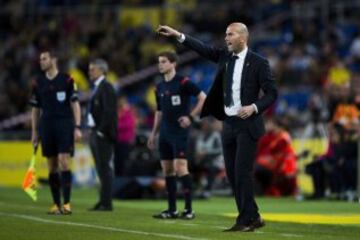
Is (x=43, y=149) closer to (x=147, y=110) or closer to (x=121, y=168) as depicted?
(x=121, y=168)

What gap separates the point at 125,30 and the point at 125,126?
10.3 m

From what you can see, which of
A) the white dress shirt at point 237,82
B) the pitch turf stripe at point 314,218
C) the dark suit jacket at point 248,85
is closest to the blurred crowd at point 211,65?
the pitch turf stripe at point 314,218

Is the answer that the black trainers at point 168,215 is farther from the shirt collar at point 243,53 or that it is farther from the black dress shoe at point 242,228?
the shirt collar at point 243,53

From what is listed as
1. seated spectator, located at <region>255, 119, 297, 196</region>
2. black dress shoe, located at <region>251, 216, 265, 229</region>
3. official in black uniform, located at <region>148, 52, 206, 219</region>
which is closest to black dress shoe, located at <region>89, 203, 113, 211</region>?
official in black uniform, located at <region>148, 52, 206, 219</region>

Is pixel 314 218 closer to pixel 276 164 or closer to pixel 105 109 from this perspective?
pixel 105 109

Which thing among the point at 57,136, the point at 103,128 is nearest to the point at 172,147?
the point at 57,136

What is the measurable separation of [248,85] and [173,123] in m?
3.23

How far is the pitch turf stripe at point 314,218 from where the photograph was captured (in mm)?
15398

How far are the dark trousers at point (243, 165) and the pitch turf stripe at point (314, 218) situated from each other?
7.38ft

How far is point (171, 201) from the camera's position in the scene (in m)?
16.2

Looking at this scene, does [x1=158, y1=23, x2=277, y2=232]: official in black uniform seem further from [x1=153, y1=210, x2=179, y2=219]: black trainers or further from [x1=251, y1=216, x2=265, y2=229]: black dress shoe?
[x1=153, y1=210, x2=179, y2=219]: black trainers

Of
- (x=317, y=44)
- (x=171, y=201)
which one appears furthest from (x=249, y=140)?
(x=317, y=44)

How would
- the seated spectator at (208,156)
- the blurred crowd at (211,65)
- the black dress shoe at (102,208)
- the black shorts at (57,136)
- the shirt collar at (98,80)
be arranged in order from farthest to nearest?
the seated spectator at (208,156) < the blurred crowd at (211,65) < the shirt collar at (98,80) < the black dress shoe at (102,208) < the black shorts at (57,136)

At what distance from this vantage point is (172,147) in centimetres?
1620
